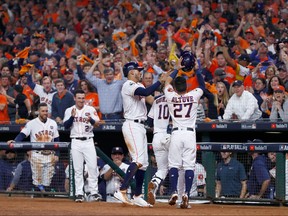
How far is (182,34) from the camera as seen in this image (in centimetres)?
1781

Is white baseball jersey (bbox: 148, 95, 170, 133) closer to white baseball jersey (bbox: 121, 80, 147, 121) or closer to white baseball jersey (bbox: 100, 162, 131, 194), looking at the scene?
white baseball jersey (bbox: 121, 80, 147, 121)

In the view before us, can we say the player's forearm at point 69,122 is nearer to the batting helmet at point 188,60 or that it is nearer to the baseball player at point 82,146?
the baseball player at point 82,146

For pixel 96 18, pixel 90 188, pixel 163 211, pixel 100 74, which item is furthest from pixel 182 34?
pixel 163 211

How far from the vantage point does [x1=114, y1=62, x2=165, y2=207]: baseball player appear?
39.5ft

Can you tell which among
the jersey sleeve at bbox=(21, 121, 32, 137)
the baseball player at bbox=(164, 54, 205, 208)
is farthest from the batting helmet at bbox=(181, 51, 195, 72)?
the jersey sleeve at bbox=(21, 121, 32, 137)

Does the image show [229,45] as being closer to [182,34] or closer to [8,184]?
[182,34]

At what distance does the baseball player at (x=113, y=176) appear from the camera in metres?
14.1

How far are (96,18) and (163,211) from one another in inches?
420

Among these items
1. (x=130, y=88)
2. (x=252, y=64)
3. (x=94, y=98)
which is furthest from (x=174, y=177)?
(x=252, y=64)

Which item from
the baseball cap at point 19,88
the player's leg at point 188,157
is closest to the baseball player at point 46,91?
the baseball cap at point 19,88

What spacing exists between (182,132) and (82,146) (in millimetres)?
2134

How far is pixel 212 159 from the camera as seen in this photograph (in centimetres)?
1334

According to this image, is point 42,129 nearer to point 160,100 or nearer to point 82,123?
point 82,123

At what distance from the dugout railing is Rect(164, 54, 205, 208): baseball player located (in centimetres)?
143
